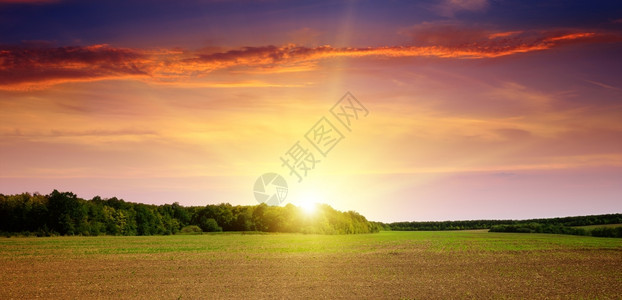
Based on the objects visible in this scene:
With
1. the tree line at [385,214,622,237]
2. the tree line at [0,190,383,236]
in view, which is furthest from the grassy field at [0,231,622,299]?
the tree line at [385,214,622,237]

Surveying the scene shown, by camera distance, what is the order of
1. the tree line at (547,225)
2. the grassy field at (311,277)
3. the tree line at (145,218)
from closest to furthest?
the grassy field at (311,277) < the tree line at (145,218) < the tree line at (547,225)

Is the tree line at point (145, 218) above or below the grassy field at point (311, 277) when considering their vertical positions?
above

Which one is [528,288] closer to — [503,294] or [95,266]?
[503,294]

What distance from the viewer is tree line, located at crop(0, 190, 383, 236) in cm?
9450

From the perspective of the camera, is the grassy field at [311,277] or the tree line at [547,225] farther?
the tree line at [547,225]

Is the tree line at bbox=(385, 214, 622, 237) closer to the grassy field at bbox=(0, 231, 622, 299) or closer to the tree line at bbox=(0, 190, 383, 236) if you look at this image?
the tree line at bbox=(0, 190, 383, 236)

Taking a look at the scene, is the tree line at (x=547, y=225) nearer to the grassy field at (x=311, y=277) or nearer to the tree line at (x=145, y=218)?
the tree line at (x=145, y=218)

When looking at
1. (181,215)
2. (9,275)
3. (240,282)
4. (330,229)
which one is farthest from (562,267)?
(181,215)

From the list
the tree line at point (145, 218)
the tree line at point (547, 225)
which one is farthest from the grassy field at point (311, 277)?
the tree line at point (547, 225)

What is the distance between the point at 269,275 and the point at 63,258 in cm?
2051

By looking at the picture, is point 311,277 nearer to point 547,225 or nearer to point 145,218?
point 145,218

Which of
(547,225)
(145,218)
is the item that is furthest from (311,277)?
(547,225)

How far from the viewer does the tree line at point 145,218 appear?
3720 inches

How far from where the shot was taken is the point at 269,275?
30766 mm
